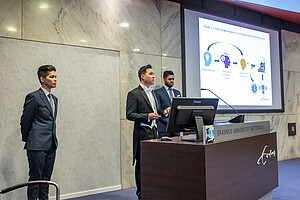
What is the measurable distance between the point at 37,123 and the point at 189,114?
1494 millimetres

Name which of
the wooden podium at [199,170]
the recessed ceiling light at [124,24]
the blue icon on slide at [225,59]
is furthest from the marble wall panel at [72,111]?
the blue icon on slide at [225,59]

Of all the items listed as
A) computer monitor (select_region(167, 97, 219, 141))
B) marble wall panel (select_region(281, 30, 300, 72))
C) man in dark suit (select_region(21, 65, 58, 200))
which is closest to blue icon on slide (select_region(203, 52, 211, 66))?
marble wall panel (select_region(281, 30, 300, 72))

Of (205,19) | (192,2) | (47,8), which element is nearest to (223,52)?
(205,19)

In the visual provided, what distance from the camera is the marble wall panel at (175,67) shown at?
5043 mm

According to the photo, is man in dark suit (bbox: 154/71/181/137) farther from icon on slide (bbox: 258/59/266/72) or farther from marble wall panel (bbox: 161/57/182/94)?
icon on slide (bbox: 258/59/266/72)

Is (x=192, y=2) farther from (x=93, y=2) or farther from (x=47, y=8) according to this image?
(x=47, y=8)

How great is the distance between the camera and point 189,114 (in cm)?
254

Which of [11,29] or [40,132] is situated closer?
[40,132]

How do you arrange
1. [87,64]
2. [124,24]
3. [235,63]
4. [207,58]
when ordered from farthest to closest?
[235,63]
[207,58]
[124,24]
[87,64]

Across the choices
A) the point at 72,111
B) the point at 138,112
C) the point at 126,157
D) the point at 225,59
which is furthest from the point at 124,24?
the point at 225,59

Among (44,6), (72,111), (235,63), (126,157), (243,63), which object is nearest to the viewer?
(44,6)

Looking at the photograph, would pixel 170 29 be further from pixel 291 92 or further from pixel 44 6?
pixel 291 92

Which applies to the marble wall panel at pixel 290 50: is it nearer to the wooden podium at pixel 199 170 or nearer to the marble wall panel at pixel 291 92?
the marble wall panel at pixel 291 92

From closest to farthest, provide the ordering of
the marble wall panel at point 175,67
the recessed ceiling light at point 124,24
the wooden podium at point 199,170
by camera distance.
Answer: the wooden podium at point 199,170 < the recessed ceiling light at point 124,24 < the marble wall panel at point 175,67
